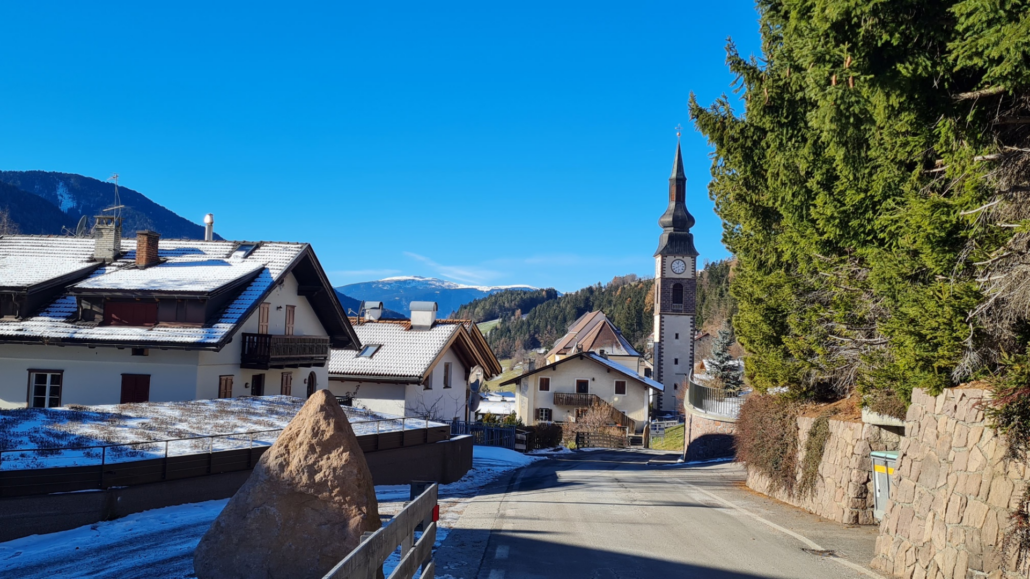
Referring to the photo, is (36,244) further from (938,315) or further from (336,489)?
(938,315)

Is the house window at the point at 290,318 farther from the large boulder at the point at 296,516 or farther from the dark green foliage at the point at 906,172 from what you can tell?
the large boulder at the point at 296,516

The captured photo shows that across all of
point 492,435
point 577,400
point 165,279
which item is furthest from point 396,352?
point 577,400

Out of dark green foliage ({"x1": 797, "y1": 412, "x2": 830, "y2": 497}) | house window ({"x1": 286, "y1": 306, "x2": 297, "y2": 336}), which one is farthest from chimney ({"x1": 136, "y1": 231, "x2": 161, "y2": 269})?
dark green foliage ({"x1": 797, "y1": 412, "x2": 830, "y2": 497})

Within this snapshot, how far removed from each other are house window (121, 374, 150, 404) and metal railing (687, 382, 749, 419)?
22915 millimetres

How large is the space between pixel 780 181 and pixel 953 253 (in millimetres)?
5403

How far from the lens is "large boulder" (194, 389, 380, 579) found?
695cm

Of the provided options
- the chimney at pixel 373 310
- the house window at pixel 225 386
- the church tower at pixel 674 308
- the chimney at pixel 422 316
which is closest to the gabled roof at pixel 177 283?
the house window at pixel 225 386

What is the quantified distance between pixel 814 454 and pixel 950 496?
6494mm

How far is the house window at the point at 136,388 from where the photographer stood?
22.7m

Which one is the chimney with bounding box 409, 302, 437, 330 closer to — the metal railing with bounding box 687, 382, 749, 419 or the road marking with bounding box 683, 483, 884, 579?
the metal railing with bounding box 687, 382, 749, 419

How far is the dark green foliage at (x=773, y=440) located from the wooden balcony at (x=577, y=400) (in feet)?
135

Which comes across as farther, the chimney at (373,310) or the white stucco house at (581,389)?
the white stucco house at (581,389)

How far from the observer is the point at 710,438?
112ft

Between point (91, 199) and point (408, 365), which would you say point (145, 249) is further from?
point (91, 199)
